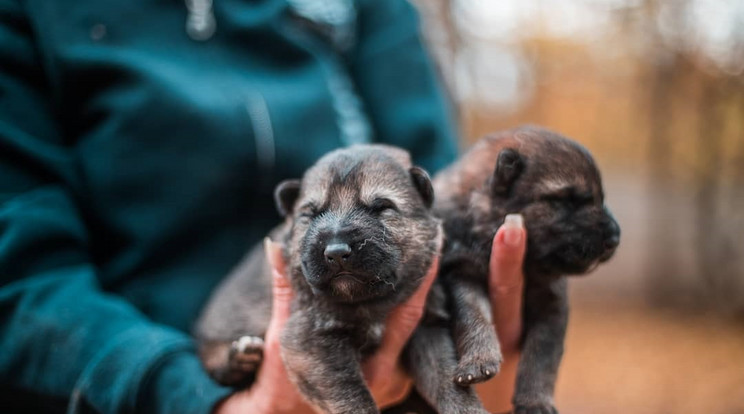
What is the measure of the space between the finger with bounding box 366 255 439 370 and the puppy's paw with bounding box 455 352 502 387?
273 mm

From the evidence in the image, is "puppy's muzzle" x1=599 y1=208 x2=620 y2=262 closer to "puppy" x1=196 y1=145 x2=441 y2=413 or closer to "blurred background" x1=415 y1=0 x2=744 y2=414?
"puppy" x1=196 y1=145 x2=441 y2=413

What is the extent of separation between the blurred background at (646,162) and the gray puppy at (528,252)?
538 centimetres

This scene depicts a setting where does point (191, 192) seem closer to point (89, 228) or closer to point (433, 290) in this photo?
point (89, 228)

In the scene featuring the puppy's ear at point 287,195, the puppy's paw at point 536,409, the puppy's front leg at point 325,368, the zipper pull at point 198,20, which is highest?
the zipper pull at point 198,20

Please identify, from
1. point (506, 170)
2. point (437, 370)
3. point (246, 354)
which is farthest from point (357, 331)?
point (506, 170)

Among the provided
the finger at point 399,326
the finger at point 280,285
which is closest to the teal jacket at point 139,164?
the finger at point 280,285

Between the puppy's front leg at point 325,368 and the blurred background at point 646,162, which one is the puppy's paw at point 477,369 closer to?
the puppy's front leg at point 325,368

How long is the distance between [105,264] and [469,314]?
6.22ft

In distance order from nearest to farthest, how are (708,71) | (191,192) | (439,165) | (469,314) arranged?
(469,314) < (191,192) < (439,165) < (708,71)

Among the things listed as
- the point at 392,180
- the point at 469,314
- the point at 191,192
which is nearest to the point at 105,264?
the point at 191,192

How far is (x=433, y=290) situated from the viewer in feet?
8.55

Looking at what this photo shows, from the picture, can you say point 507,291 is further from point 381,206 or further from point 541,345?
point 381,206

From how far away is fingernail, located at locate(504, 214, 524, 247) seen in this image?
2.40m

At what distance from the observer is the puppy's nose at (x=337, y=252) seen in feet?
7.07
